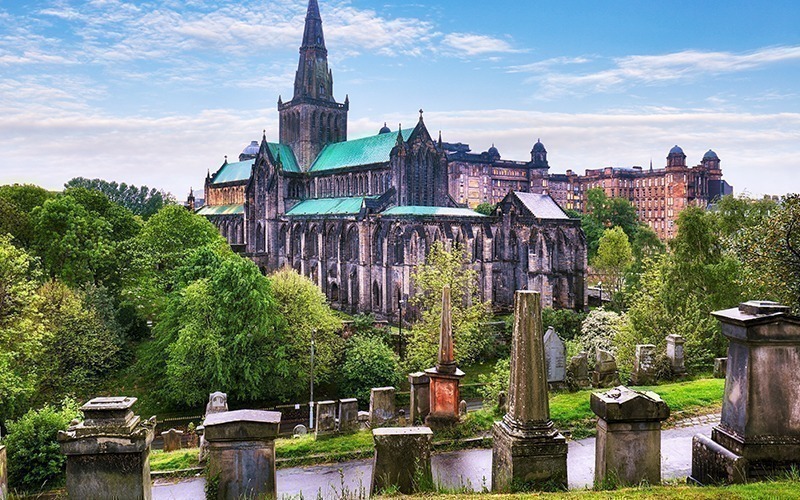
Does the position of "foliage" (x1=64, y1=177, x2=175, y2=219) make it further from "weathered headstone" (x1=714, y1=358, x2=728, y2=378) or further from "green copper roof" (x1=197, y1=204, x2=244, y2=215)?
"weathered headstone" (x1=714, y1=358, x2=728, y2=378)

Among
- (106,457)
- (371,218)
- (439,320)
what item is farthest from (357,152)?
(106,457)

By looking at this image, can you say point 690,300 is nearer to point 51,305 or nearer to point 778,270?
point 778,270

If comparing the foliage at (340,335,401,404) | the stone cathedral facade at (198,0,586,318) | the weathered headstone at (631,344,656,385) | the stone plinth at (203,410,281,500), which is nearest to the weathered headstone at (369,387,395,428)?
the stone plinth at (203,410,281,500)

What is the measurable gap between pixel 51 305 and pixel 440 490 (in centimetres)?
2611

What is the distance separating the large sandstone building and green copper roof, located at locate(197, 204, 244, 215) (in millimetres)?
42867

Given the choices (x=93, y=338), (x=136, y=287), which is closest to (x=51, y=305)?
(x=93, y=338)

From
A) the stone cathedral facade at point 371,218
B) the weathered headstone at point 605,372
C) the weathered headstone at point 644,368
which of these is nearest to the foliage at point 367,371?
the weathered headstone at point 605,372

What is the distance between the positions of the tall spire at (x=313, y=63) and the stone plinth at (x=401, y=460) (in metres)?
61.3

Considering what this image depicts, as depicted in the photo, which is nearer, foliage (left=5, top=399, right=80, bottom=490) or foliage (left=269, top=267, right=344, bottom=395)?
foliage (left=5, top=399, right=80, bottom=490)

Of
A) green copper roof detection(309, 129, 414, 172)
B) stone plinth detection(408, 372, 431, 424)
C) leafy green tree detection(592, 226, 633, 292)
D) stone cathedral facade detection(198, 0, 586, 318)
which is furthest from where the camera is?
leafy green tree detection(592, 226, 633, 292)

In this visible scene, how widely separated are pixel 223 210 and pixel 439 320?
5057cm

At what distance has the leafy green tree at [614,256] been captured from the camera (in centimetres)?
6116

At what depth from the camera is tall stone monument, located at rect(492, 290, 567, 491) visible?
799cm

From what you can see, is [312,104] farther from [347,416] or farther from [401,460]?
[401,460]
